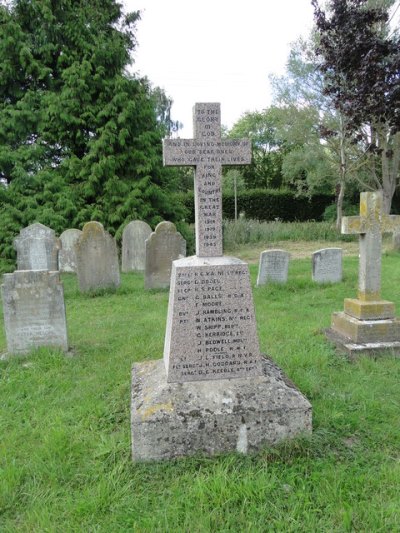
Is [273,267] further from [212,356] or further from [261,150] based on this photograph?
[261,150]

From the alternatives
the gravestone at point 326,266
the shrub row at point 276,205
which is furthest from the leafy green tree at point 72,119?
the shrub row at point 276,205

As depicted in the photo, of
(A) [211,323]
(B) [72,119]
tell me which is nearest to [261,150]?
(B) [72,119]

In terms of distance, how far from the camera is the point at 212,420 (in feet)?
8.80

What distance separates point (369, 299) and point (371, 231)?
832 millimetres

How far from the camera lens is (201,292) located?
2.93 m

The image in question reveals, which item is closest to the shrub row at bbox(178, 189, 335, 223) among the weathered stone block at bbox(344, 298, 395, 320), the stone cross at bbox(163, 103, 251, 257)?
the weathered stone block at bbox(344, 298, 395, 320)

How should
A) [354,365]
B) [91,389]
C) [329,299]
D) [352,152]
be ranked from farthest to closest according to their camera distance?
[352,152]
[329,299]
[354,365]
[91,389]

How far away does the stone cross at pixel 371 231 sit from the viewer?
16.0ft

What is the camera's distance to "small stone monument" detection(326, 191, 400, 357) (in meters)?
4.70

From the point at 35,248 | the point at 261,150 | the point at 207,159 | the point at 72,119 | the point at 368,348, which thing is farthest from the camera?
the point at 261,150

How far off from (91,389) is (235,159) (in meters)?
2.46

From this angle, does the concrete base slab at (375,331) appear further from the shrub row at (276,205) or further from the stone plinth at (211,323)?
the shrub row at (276,205)

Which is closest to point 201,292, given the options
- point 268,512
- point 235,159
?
point 235,159

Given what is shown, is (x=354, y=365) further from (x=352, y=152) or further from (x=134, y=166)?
(x=352, y=152)
